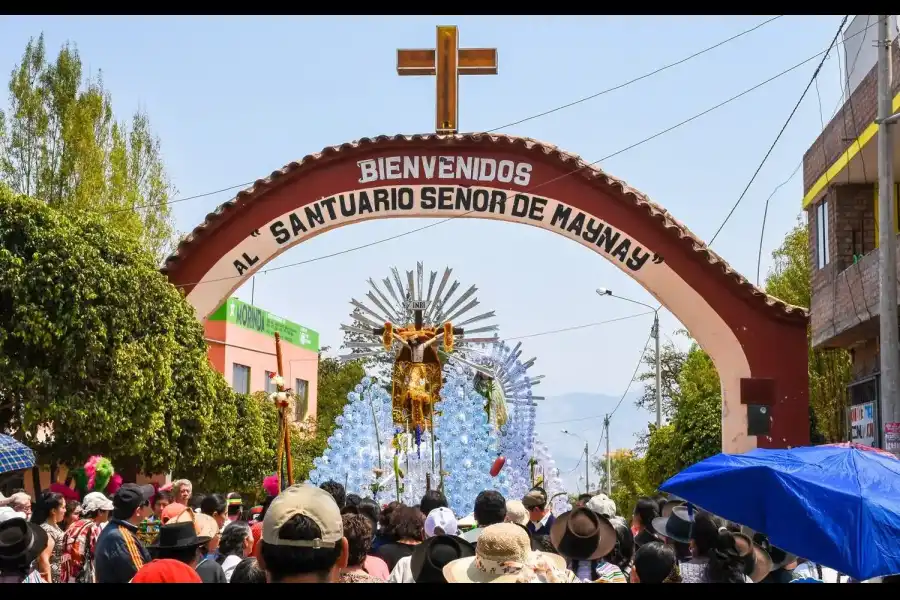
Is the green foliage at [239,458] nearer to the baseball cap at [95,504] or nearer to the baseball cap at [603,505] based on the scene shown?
the baseball cap at [95,504]

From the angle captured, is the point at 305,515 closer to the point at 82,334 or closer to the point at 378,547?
the point at 378,547

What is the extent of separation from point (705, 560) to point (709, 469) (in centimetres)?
85

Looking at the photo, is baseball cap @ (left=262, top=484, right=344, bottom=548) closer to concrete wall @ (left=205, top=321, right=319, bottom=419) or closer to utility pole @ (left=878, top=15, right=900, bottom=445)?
utility pole @ (left=878, top=15, right=900, bottom=445)

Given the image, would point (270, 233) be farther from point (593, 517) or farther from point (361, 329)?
point (593, 517)

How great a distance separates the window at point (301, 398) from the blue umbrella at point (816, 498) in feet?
129

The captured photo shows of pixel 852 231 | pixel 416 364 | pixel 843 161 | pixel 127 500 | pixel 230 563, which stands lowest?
pixel 230 563

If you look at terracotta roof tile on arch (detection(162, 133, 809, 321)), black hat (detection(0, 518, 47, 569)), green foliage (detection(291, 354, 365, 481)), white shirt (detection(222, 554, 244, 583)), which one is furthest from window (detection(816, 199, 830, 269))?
green foliage (detection(291, 354, 365, 481))

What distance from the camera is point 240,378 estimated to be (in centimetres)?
4088

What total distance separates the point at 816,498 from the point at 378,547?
270cm

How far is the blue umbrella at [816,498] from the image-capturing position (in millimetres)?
6375

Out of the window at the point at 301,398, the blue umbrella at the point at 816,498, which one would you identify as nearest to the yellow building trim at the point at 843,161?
the blue umbrella at the point at 816,498

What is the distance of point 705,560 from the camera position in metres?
6.94

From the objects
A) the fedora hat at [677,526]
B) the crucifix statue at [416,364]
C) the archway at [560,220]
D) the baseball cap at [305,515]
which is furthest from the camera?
the crucifix statue at [416,364]

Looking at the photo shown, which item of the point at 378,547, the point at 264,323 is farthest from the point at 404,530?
the point at 264,323
